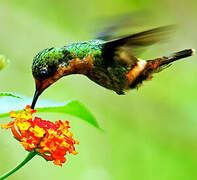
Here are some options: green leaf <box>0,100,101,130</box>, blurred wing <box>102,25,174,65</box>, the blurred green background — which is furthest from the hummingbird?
the blurred green background

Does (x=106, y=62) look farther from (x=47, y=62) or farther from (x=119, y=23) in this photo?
(x=47, y=62)

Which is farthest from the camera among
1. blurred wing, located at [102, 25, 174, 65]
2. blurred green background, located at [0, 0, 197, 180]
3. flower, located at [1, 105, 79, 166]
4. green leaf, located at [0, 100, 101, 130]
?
blurred green background, located at [0, 0, 197, 180]

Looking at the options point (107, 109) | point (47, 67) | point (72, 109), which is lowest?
point (107, 109)

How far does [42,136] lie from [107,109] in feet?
10.9

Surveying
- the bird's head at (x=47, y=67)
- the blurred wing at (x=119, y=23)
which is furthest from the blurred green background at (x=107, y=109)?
the bird's head at (x=47, y=67)

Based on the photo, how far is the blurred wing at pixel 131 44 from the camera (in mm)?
2402

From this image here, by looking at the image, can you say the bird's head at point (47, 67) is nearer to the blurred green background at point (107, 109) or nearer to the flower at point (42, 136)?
the flower at point (42, 136)

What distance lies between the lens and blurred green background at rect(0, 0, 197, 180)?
494 centimetres

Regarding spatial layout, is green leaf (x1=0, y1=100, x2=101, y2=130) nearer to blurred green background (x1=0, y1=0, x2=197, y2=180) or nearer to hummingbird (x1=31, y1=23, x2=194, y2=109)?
hummingbird (x1=31, y1=23, x2=194, y2=109)

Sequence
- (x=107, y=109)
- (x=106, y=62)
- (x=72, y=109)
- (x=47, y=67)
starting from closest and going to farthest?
(x=72, y=109), (x=47, y=67), (x=106, y=62), (x=107, y=109)

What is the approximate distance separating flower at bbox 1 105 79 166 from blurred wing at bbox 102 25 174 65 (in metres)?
0.77

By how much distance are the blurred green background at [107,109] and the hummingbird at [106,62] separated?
1984 millimetres

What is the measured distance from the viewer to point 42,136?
198 centimetres

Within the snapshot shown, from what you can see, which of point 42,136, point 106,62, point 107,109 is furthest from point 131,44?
point 107,109
